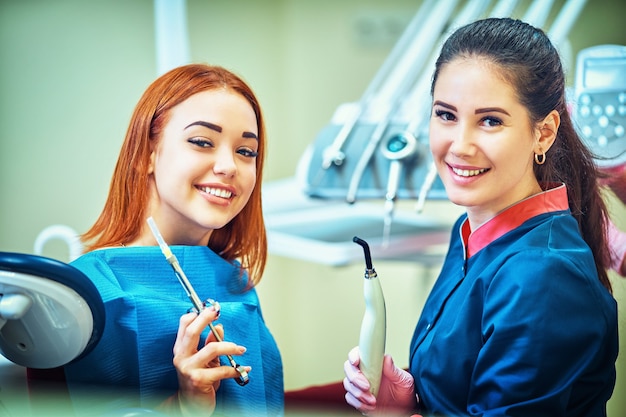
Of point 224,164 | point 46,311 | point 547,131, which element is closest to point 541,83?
point 547,131

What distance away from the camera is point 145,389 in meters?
0.92

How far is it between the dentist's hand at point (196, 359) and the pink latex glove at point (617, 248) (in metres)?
0.55

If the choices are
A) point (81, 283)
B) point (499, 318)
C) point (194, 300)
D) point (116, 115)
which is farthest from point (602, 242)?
point (116, 115)

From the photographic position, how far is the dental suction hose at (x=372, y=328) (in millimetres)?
872

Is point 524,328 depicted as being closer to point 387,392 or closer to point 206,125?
point 387,392

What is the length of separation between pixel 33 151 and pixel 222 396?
0.60 m

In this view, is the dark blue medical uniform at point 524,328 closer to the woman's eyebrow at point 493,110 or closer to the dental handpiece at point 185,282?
the woman's eyebrow at point 493,110

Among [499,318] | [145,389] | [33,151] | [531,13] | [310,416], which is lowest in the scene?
[310,416]

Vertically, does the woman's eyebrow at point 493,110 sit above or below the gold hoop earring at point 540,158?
above

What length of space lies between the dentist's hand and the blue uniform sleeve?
294mm

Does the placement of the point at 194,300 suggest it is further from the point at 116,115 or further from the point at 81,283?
the point at 116,115

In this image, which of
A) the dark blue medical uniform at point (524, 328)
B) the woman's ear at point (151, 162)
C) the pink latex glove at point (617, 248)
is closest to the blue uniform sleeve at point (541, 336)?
the dark blue medical uniform at point (524, 328)

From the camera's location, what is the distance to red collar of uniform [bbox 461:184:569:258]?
0.89 metres

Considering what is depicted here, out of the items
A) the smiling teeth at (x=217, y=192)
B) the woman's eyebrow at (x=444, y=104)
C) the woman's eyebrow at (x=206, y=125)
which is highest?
the woman's eyebrow at (x=444, y=104)
